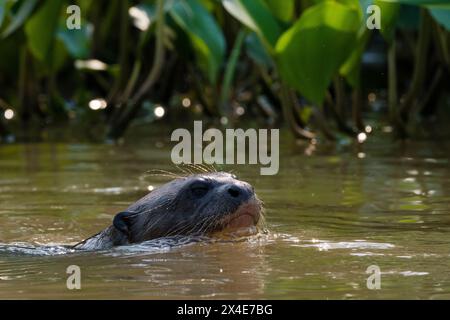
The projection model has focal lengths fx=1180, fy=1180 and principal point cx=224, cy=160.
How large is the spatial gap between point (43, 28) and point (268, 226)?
4.44 metres

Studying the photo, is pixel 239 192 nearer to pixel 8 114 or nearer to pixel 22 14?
pixel 22 14

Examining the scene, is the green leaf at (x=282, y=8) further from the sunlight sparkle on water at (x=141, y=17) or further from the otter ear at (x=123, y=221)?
the otter ear at (x=123, y=221)

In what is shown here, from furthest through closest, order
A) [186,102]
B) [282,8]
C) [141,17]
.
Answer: [186,102], [141,17], [282,8]

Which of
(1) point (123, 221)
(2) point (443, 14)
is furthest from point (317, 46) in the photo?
(1) point (123, 221)

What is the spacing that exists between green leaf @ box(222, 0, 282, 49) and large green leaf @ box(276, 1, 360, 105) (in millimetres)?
182

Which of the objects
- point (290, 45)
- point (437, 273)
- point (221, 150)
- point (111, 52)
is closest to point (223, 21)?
point (111, 52)

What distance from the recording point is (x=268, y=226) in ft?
19.0

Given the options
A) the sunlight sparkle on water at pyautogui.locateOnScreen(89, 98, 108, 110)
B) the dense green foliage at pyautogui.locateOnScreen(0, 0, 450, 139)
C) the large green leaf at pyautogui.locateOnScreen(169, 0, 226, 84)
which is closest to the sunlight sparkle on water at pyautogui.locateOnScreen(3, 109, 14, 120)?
the dense green foliage at pyautogui.locateOnScreen(0, 0, 450, 139)

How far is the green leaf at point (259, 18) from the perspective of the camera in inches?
303

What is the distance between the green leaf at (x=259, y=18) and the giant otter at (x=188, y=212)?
238 cm

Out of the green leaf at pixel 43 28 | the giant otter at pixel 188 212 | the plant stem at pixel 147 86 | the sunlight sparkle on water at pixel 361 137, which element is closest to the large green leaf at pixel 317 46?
the plant stem at pixel 147 86

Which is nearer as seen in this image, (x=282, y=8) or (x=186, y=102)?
(x=282, y=8)

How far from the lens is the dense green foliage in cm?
754

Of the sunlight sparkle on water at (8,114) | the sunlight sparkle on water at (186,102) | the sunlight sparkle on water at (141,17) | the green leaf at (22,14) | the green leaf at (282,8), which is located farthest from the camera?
the sunlight sparkle on water at (186,102)
